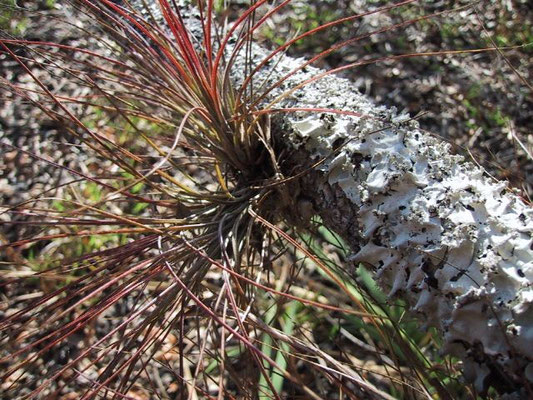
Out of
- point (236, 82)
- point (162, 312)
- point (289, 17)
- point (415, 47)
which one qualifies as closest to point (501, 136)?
point (415, 47)

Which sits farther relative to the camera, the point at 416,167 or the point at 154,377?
the point at 154,377

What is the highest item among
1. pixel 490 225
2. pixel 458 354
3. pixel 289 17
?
pixel 289 17

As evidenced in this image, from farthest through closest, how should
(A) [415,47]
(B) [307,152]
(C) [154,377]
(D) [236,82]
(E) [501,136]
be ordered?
(A) [415,47]
(E) [501,136]
(C) [154,377]
(D) [236,82]
(B) [307,152]

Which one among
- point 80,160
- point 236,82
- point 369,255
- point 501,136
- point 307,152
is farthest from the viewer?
point 501,136

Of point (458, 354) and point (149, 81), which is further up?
point (149, 81)

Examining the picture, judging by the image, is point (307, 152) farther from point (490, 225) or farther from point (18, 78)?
point (18, 78)

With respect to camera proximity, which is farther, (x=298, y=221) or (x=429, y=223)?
(x=298, y=221)

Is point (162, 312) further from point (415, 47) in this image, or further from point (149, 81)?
point (415, 47)
